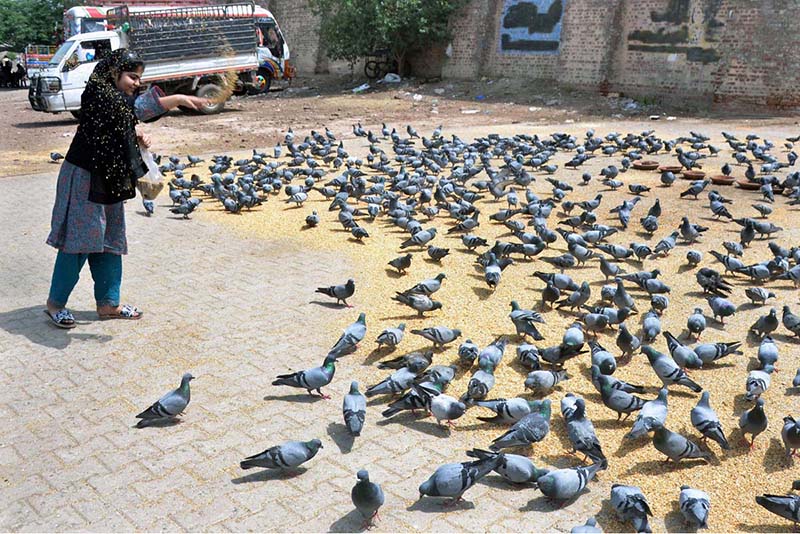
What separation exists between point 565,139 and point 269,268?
9.21m

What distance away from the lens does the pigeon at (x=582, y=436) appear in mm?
3924

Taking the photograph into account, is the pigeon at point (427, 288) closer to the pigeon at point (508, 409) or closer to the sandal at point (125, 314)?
the pigeon at point (508, 409)

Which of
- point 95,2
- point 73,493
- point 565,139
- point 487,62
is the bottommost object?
point 73,493

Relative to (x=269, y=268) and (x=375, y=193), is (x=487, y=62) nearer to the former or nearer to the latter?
(x=375, y=193)

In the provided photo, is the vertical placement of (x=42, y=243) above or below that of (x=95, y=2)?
below

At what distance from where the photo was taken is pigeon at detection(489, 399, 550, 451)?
13.3ft

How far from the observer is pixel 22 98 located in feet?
92.2

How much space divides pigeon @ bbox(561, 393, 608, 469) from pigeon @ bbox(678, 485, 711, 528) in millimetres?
502

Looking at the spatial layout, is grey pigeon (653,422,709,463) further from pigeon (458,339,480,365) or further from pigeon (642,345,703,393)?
pigeon (458,339,480,365)

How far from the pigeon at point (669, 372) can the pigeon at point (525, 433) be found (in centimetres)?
126

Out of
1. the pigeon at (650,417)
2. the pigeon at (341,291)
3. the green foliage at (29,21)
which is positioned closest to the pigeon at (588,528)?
the pigeon at (650,417)

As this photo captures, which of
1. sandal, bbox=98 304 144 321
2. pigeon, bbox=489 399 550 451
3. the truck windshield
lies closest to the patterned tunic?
sandal, bbox=98 304 144 321

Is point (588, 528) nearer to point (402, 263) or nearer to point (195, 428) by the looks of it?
point (195, 428)

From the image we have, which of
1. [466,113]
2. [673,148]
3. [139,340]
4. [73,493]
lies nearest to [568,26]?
[466,113]
